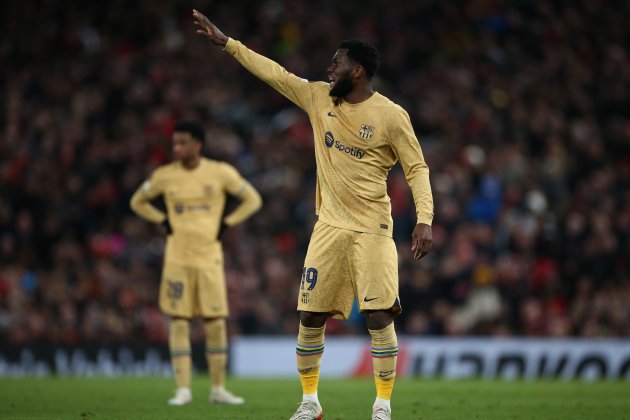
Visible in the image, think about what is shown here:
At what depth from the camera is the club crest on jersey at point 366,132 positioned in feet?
29.3

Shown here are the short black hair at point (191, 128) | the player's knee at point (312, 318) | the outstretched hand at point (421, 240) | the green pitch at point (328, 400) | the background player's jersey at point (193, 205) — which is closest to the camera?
the outstretched hand at point (421, 240)

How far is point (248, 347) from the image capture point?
19.7 meters

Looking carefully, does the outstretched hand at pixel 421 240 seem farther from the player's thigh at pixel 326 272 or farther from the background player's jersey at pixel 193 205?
the background player's jersey at pixel 193 205

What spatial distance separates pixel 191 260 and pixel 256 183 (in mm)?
10187

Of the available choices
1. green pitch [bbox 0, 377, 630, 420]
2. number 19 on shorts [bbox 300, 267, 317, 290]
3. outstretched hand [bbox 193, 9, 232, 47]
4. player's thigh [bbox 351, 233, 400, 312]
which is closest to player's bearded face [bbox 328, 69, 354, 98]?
outstretched hand [bbox 193, 9, 232, 47]

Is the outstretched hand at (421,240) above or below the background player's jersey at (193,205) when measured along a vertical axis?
below

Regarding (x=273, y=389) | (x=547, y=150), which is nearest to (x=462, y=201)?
(x=547, y=150)

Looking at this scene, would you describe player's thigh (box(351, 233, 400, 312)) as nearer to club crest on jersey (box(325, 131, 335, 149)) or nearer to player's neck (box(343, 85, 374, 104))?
club crest on jersey (box(325, 131, 335, 149))

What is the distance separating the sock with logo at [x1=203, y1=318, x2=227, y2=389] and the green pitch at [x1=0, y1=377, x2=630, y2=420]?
1.19 feet

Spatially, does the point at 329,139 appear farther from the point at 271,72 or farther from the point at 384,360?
the point at 384,360

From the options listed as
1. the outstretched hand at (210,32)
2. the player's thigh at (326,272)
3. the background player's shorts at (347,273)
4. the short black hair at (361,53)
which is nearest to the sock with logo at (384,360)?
the background player's shorts at (347,273)

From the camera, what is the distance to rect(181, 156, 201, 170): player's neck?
12.9m

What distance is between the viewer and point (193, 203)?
42.2 ft

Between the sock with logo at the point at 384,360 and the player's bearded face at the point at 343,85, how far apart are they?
1.88 m
